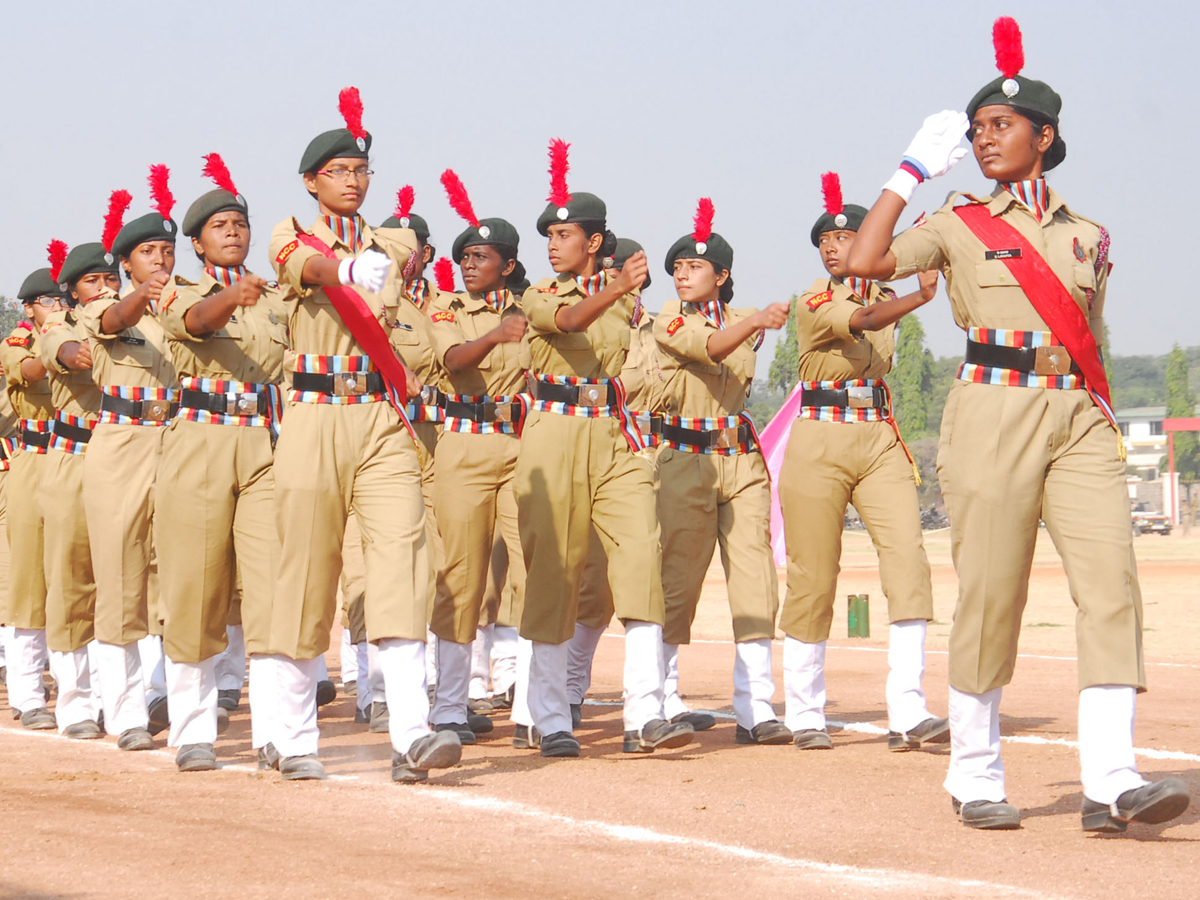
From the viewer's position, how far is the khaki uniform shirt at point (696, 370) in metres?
9.55

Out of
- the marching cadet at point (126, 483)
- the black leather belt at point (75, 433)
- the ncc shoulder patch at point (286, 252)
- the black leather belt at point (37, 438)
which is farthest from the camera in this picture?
the black leather belt at point (37, 438)

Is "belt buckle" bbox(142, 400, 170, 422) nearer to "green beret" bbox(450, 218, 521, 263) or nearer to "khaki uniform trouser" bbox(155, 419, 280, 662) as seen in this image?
"khaki uniform trouser" bbox(155, 419, 280, 662)

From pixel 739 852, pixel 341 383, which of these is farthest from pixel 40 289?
pixel 739 852

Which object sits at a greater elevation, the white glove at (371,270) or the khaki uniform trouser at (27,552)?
the white glove at (371,270)

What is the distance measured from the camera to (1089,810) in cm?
629

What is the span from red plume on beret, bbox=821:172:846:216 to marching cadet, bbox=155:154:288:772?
10.9 ft

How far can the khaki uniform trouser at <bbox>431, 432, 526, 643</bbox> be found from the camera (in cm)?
958

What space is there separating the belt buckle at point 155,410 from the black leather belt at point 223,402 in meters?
0.99

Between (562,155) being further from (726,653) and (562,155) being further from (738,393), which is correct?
(726,653)

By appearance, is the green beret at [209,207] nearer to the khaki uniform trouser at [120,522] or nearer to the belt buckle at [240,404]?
the belt buckle at [240,404]

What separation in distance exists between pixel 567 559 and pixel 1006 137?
3.28 meters

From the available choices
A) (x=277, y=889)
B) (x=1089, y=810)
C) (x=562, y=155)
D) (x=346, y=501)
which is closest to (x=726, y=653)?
(x=562, y=155)

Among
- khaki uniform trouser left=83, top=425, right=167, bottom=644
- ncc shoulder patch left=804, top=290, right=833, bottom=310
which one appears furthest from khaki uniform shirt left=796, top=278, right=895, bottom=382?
khaki uniform trouser left=83, top=425, right=167, bottom=644

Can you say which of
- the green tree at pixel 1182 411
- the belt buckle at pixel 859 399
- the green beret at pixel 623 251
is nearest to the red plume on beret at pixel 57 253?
the green beret at pixel 623 251
